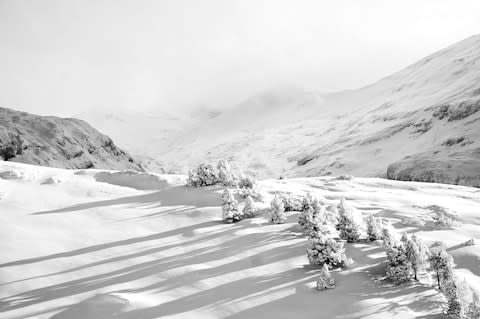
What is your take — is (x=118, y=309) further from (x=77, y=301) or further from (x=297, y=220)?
(x=297, y=220)

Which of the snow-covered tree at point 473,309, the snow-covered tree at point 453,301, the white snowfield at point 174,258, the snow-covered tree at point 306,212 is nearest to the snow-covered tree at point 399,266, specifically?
the white snowfield at point 174,258

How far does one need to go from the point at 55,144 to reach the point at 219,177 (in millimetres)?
35661

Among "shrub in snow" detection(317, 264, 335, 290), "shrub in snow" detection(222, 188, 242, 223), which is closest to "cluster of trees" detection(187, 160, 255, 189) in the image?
"shrub in snow" detection(222, 188, 242, 223)

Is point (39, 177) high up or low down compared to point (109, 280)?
up

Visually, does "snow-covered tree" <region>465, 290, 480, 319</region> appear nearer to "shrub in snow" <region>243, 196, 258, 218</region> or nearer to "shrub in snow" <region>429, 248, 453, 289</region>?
"shrub in snow" <region>429, 248, 453, 289</region>

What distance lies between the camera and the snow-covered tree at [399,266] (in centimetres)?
1335

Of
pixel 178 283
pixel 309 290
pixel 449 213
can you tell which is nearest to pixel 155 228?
→ pixel 178 283

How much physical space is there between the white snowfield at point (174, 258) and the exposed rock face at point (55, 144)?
21696 millimetres

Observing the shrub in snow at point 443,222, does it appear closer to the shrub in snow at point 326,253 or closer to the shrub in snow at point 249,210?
the shrub in snow at point 326,253

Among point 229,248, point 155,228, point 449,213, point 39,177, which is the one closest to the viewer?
point 229,248

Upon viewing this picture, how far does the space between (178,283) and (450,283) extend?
9502mm

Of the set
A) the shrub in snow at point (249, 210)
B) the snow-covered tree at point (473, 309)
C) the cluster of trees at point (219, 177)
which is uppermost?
the cluster of trees at point (219, 177)

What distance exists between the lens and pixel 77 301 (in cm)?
1298

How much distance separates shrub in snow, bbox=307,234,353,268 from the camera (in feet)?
48.5
